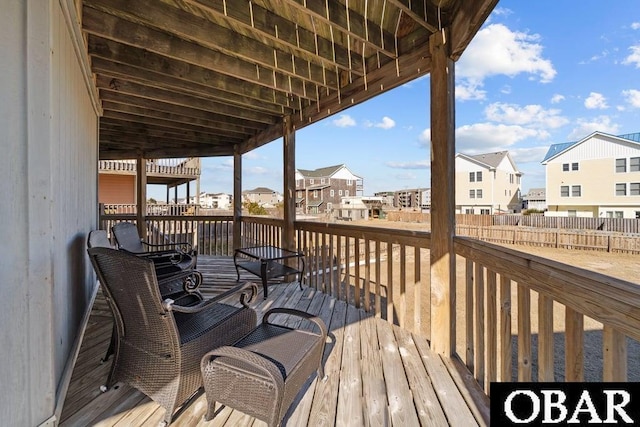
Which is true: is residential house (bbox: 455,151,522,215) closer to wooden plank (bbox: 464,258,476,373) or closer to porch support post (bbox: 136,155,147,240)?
wooden plank (bbox: 464,258,476,373)

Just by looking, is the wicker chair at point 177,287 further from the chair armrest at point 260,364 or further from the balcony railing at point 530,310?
the balcony railing at point 530,310

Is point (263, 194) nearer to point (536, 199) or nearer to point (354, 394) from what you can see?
point (536, 199)

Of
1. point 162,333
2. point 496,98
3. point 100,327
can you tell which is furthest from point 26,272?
point 496,98

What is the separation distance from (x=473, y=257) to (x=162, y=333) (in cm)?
196

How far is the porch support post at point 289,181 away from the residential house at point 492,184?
2437 mm

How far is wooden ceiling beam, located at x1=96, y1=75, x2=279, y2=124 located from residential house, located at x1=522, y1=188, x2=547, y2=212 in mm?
3684

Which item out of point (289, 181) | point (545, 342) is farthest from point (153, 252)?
point (545, 342)

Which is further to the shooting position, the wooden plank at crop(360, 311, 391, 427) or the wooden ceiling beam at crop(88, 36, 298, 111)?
the wooden ceiling beam at crop(88, 36, 298, 111)

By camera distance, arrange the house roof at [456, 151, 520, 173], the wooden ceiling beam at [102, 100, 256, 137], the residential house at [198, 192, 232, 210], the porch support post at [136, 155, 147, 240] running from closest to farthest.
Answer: the wooden ceiling beam at [102, 100, 256, 137], the house roof at [456, 151, 520, 173], the porch support post at [136, 155, 147, 240], the residential house at [198, 192, 232, 210]

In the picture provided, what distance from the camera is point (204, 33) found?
256 cm

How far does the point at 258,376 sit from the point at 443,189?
188 cm

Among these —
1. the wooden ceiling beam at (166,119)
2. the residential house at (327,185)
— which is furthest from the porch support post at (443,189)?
the residential house at (327,185)

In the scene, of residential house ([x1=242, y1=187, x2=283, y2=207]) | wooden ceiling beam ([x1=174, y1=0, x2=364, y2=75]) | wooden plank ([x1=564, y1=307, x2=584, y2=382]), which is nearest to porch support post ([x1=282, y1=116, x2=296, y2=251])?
wooden ceiling beam ([x1=174, y1=0, x2=364, y2=75])

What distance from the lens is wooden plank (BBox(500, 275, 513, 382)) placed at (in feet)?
5.59
